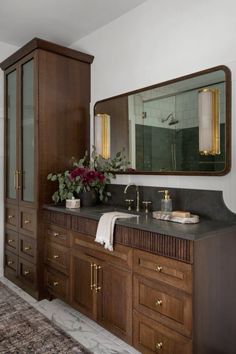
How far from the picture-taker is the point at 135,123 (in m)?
2.56

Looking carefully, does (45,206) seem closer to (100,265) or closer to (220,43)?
(100,265)

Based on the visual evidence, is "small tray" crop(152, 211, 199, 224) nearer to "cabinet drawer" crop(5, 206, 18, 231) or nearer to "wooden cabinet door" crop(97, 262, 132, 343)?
"wooden cabinet door" crop(97, 262, 132, 343)

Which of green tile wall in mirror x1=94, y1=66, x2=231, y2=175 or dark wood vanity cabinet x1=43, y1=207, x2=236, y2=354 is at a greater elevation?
green tile wall in mirror x1=94, y1=66, x2=231, y2=175

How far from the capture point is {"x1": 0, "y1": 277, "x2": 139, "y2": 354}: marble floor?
2002 mm

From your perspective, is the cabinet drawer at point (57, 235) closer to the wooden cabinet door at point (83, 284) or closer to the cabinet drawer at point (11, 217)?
the wooden cabinet door at point (83, 284)

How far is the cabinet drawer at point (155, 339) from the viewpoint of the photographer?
5.17ft

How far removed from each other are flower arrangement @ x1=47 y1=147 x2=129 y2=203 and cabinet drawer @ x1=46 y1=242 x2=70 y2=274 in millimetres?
421

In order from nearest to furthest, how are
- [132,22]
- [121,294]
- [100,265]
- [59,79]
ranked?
[121,294]
[100,265]
[132,22]
[59,79]

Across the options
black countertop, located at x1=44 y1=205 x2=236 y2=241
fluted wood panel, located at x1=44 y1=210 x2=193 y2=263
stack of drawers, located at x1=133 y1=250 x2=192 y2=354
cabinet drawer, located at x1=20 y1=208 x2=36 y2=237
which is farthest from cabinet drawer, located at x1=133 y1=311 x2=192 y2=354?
cabinet drawer, located at x1=20 y1=208 x2=36 y2=237

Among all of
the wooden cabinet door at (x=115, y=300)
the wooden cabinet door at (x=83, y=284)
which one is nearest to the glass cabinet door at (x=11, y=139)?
the wooden cabinet door at (x=83, y=284)

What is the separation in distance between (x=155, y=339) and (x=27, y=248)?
162 centimetres

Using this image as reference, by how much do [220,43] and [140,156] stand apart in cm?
103

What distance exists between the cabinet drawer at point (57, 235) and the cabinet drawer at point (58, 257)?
43 mm

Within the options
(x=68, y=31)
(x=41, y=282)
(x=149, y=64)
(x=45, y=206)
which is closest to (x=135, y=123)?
(x=149, y=64)
